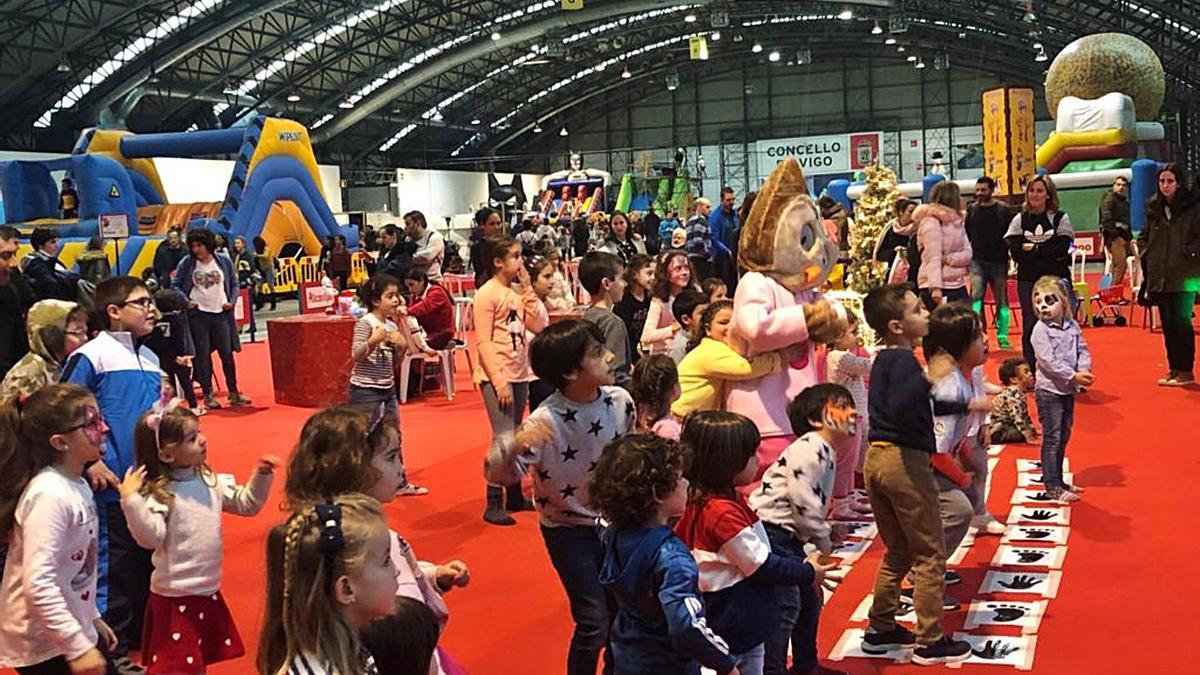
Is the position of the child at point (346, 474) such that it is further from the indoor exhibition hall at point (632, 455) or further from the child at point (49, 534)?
the child at point (49, 534)

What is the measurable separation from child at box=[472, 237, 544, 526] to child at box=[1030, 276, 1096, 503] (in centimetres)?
219

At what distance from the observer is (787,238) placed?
4.02 m

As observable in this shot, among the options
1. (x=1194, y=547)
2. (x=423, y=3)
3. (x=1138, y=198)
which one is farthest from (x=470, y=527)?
(x=423, y=3)

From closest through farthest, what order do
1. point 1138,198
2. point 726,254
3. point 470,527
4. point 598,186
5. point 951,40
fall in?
point 470,527 < point 726,254 < point 1138,198 < point 598,186 < point 951,40

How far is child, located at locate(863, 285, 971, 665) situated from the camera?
11.4ft

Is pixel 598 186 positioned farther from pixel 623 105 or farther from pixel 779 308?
pixel 779 308

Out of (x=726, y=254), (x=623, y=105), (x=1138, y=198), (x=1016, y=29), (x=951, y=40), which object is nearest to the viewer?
(x=726, y=254)

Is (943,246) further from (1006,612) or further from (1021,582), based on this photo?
(1006,612)

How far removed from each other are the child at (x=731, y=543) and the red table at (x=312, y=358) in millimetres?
6535

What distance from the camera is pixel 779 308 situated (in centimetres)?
393

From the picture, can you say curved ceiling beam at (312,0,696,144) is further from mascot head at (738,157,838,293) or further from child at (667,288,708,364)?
mascot head at (738,157,838,293)

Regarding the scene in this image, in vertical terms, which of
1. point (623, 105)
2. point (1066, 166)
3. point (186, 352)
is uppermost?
point (623, 105)

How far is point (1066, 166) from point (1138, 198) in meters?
2.36

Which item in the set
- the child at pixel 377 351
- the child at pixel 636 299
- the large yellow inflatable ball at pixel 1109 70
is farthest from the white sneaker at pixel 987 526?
the large yellow inflatable ball at pixel 1109 70
